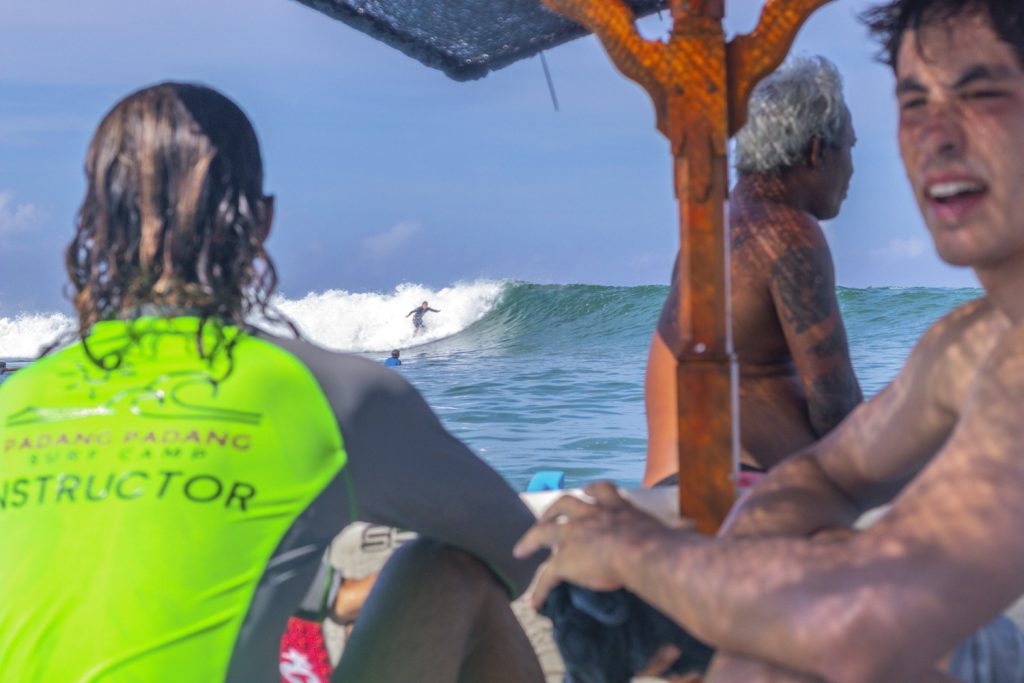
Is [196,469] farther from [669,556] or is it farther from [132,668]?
[669,556]

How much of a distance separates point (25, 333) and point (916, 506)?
35769 mm

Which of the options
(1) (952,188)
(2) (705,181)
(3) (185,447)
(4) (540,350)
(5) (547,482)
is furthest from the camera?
(4) (540,350)

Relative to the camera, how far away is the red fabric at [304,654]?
2432mm

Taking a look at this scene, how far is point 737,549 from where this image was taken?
1200 mm

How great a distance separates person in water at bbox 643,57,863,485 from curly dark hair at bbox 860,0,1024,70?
3.92 feet

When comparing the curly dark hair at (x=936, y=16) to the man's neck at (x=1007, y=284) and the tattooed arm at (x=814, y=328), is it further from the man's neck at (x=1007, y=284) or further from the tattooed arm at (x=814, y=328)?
the tattooed arm at (x=814, y=328)

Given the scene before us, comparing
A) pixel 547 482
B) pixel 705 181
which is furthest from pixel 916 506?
pixel 547 482

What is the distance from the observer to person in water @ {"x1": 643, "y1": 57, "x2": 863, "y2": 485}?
2887 millimetres

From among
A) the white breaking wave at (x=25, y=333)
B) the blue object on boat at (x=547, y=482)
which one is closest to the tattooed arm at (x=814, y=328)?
the blue object on boat at (x=547, y=482)

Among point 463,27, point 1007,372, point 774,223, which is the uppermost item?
point 463,27

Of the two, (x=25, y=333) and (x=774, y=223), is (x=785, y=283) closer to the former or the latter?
(x=774, y=223)

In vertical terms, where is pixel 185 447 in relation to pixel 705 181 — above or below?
below

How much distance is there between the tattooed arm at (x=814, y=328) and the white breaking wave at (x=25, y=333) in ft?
105

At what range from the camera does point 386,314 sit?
26438mm
